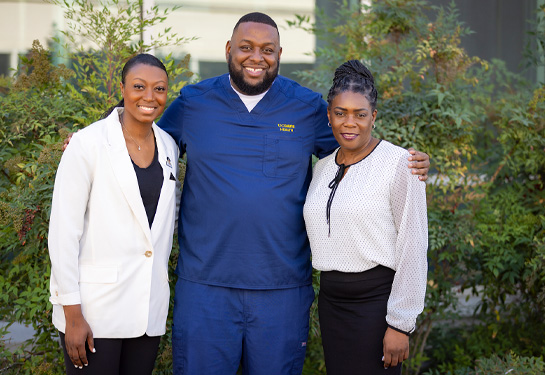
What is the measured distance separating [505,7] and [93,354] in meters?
5.43

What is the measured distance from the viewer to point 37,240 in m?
3.18

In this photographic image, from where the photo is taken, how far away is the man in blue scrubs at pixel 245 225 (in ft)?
9.43

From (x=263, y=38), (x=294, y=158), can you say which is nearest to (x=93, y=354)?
(x=294, y=158)

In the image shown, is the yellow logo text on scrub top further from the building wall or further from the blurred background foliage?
the building wall

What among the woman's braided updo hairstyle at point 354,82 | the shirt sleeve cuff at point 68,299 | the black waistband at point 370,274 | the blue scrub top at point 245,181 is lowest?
the shirt sleeve cuff at point 68,299

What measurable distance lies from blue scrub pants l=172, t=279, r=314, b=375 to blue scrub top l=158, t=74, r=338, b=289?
58mm

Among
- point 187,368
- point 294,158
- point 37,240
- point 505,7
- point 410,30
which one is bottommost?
point 187,368

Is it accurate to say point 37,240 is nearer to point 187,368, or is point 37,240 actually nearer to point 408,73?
point 187,368

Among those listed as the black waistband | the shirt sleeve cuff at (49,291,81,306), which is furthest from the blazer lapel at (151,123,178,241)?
the black waistband

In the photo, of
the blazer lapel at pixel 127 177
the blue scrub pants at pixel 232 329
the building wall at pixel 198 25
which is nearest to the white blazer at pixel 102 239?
the blazer lapel at pixel 127 177

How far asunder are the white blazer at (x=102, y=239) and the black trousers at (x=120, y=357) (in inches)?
2.0

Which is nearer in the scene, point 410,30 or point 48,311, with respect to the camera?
point 48,311

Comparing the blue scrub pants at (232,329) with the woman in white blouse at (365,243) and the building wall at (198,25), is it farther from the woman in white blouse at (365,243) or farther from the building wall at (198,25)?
the building wall at (198,25)

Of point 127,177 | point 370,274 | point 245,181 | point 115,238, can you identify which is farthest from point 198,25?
point 370,274
